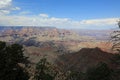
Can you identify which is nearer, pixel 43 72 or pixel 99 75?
pixel 43 72

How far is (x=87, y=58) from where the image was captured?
171500 millimetres

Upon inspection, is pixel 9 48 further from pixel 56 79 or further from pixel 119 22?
pixel 119 22

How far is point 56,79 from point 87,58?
471 ft

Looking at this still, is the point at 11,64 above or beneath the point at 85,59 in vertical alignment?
above

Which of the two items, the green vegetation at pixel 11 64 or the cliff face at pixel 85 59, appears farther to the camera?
the cliff face at pixel 85 59

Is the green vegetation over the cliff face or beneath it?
over

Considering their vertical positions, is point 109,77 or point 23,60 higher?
point 23,60

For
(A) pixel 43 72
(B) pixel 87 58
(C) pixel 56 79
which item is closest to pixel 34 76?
(A) pixel 43 72

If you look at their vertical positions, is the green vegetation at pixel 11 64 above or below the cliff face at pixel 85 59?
above

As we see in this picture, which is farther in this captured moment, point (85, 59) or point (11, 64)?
point (85, 59)

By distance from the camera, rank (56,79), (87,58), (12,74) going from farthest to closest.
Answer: (87,58)
(12,74)
(56,79)

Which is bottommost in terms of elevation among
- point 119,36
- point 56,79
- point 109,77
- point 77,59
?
point 77,59

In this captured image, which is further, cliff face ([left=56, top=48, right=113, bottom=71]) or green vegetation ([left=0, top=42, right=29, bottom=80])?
cliff face ([left=56, top=48, right=113, bottom=71])

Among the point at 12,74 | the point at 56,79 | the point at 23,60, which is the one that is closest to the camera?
the point at 56,79
